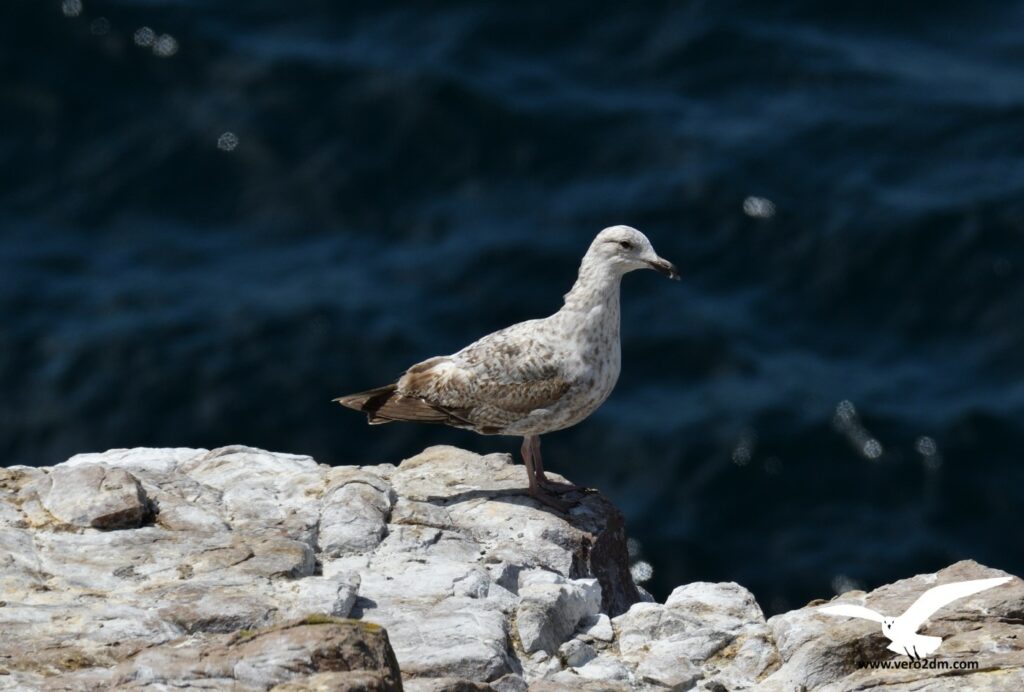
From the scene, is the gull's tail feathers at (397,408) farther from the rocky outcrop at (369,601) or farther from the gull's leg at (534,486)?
the gull's leg at (534,486)

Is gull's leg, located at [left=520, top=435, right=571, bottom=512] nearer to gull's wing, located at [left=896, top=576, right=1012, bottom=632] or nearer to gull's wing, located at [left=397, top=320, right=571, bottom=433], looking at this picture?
gull's wing, located at [left=397, top=320, right=571, bottom=433]

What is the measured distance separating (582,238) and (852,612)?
862 inches

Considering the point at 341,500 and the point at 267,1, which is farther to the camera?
the point at 267,1

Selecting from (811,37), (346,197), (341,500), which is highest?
(811,37)

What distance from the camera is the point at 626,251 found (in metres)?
13.8

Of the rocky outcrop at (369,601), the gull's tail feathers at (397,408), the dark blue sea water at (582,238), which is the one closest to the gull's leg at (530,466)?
the rocky outcrop at (369,601)

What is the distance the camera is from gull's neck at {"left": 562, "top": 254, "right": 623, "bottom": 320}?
13734 millimetres

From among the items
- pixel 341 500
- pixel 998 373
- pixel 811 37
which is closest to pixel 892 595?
pixel 341 500

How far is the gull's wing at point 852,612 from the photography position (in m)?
11.2

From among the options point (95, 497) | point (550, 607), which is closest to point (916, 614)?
point (550, 607)

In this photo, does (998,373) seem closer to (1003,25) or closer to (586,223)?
(586,223)

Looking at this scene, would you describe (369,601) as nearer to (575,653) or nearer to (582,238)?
(575,653)

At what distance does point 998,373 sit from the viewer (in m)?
30.2

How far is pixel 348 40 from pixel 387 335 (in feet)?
32.9
